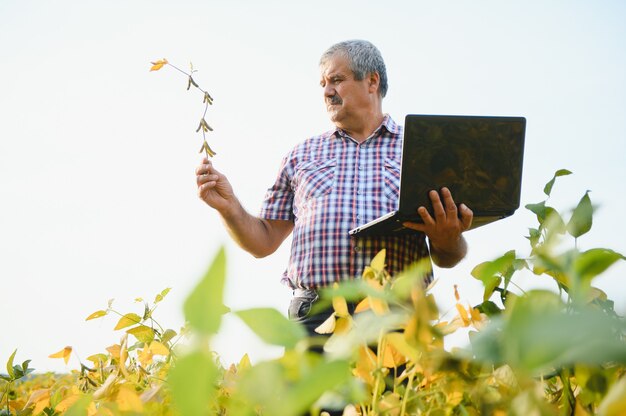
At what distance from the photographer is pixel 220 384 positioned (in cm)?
56

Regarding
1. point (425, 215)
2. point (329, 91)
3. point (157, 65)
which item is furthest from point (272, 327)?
point (329, 91)

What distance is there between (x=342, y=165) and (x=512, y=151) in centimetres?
73

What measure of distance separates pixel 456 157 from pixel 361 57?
106 centimetres

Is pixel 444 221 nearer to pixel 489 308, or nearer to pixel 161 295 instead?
pixel 161 295

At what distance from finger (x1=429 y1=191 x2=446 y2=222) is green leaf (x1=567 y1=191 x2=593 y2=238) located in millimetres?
1173

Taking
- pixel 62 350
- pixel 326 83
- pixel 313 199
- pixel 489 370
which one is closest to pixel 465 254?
pixel 313 199

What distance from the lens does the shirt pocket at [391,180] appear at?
220cm

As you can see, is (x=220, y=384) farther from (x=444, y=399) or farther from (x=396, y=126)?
(x=396, y=126)

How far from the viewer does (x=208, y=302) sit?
18 centimetres

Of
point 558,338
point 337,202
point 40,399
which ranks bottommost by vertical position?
point 337,202

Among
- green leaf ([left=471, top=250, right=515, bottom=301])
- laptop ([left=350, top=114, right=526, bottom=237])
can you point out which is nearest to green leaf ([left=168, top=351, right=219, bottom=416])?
green leaf ([left=471, top=250, right=515, bottom=301])

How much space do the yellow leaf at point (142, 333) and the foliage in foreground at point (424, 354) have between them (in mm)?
156

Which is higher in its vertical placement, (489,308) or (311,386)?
(311,386)

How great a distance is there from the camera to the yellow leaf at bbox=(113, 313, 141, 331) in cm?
82
